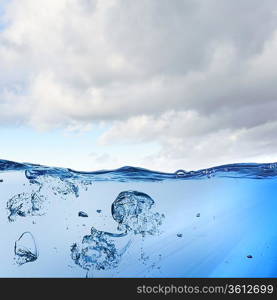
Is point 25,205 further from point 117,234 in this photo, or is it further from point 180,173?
point 180,173

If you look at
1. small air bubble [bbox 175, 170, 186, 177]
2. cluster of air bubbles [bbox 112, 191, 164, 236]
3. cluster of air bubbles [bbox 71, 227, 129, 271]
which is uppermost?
small air bubble [bbox 175, 170, 186, 177]

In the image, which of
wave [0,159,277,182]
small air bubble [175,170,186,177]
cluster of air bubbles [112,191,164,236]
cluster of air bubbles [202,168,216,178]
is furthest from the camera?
cluster of air bubbles [202,168,216,178]


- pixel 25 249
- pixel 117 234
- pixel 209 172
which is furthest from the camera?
pixel 209 172

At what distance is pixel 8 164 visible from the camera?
20.7 feet

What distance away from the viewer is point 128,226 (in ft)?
19.4

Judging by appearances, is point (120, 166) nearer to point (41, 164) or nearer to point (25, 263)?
point (41, 164)

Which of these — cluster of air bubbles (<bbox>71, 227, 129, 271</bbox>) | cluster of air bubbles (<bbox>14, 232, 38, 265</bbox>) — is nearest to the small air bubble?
cluster of air bubbles (<bbox>71, 227, 129, 271</bbox>)

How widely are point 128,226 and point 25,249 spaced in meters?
1.61

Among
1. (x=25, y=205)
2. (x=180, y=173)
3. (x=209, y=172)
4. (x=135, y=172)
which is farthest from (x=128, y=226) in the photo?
(x=209, y=172)

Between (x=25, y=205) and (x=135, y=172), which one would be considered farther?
(x=135, y=172)

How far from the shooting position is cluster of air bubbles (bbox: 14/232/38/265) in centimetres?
551

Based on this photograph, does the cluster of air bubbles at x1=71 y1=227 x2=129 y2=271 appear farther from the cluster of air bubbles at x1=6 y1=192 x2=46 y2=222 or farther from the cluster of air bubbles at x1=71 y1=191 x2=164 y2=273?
the cluster of air bubbles at x1=6 y1=192 x2=46 y2=222

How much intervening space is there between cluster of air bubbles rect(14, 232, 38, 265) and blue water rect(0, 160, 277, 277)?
0.01 metres
